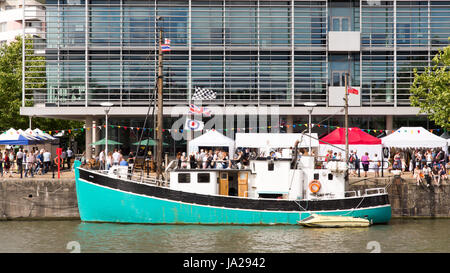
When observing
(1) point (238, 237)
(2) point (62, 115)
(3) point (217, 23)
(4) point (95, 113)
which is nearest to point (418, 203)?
(1) point (238, 237)

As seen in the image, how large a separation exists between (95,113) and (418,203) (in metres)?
22.8

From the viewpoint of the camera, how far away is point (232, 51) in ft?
133

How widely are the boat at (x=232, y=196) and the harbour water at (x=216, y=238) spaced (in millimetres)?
515

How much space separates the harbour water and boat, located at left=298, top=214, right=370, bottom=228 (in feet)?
0.86

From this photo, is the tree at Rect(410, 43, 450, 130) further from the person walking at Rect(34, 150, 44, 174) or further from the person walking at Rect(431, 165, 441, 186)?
the person walking at Rect(34, 150, 44, 174)

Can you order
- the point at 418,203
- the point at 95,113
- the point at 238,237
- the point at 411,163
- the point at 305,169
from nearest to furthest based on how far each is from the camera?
the point at 238,237, the point at 305,169, the point at 418,203, the point at 411,163, the point at 95,113

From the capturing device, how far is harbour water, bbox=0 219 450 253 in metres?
20.3

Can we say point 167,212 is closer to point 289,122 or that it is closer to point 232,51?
point 289,122

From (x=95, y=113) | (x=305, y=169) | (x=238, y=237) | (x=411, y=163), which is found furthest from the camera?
(x=95, y=113)

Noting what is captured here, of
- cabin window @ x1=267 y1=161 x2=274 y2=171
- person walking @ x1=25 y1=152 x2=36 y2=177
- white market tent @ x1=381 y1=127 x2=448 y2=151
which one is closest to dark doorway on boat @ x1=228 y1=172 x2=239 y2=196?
cabin window @ x1=267 y1=161 x2=274 y2=171

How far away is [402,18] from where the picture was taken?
4066cm

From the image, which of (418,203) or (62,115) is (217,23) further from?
(418,203)

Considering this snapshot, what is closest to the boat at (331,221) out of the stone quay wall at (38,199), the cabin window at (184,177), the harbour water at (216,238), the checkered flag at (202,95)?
the harbour water at (216,238)

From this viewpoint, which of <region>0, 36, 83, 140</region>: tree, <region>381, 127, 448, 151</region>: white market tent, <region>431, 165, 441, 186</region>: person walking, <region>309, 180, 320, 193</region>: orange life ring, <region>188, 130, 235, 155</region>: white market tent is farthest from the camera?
<region>0, 36, 83, 140</region>: tree
